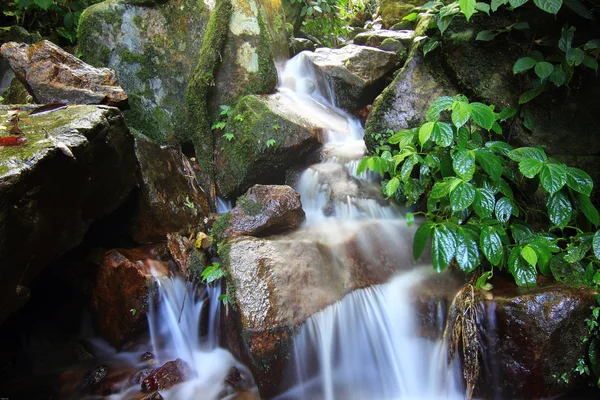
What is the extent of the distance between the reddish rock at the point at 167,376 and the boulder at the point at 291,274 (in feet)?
1.84

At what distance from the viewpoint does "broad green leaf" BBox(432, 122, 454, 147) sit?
3.19m

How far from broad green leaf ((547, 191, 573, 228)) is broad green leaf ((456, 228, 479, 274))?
67 centimetres

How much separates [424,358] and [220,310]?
212cm

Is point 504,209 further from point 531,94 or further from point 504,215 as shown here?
point 531,94

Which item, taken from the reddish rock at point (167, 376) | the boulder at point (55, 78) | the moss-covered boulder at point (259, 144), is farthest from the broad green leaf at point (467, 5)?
the reddish rock at point (167, 376)

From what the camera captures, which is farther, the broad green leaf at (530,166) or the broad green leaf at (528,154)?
the broad green leaf at (528,154)

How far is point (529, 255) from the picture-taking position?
2809 mm

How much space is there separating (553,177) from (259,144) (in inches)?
135

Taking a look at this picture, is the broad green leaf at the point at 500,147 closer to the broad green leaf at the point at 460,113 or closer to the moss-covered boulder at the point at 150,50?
the broad green leaf at the point at 460,113

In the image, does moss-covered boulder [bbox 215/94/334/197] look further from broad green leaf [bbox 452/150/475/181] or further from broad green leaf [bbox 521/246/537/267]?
broad green leaf [bbox 521/246/537/267]

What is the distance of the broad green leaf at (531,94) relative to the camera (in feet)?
12.1

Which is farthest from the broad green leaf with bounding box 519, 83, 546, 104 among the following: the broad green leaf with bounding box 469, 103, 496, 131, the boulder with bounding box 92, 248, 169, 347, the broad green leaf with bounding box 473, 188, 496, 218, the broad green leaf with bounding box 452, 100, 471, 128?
the boulder with bounding box 92, 248, 169, 347

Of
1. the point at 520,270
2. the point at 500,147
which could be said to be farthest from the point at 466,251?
the point at 500,147

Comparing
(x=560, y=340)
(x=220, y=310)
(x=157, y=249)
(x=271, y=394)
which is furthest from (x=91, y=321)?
(x=560, y=340)
